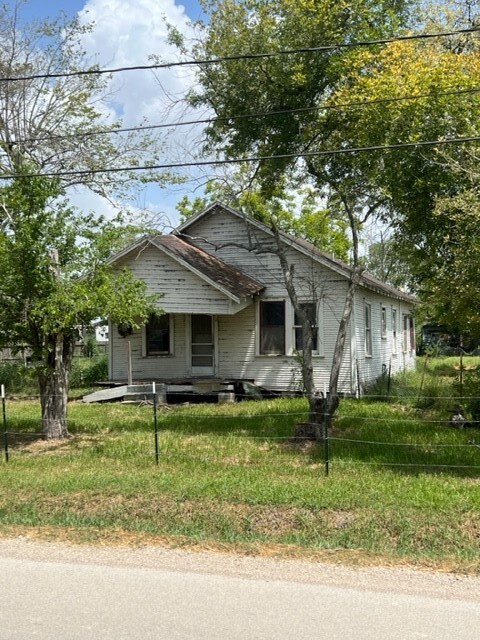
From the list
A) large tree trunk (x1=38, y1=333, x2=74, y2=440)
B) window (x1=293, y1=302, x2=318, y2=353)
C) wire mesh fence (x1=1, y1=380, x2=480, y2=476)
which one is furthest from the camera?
window (x1=293, y1=302, x2=318, y2=353)

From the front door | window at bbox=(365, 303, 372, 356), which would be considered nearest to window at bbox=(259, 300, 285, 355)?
the front door

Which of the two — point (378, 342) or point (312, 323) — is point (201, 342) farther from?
point (378, 342)

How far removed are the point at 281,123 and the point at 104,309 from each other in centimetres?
512

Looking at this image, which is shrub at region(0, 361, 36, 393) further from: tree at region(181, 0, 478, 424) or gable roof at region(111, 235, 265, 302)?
tree at region(181, 0, 478, 424)

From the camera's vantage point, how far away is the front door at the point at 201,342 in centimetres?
2088

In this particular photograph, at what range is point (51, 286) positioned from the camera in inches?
469

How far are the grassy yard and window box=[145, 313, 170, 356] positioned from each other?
7.57 m

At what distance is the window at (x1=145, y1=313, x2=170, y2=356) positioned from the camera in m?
21.1

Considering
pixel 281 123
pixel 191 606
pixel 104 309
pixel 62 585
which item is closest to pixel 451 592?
pixel 191 606

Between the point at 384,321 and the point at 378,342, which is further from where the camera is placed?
the point at 384,321

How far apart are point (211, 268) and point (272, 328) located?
2.76 m

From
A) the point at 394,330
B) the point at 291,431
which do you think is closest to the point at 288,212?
the point at 394,330

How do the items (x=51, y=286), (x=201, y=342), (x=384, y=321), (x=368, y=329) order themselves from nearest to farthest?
(x=51, y=286), (x=201, y=342), (x=368, y=329), (x=384, y=321)

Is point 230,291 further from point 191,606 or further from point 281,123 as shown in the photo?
point 191,606
